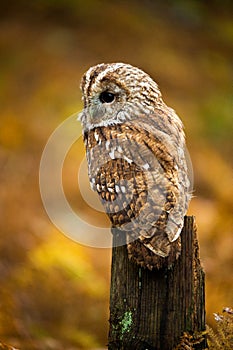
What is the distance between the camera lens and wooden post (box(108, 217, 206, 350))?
2.79m

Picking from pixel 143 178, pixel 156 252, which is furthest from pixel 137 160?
pixel 156 252

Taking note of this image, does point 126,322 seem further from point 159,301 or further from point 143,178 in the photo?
point 143,178

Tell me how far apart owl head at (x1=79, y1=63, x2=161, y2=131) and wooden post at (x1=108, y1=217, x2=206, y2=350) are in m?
0.91

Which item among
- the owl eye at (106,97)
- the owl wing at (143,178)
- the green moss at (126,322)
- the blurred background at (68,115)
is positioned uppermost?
the blurred background at (68,115)

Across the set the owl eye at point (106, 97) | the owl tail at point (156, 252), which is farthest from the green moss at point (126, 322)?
the owl eye at point (106, 97)

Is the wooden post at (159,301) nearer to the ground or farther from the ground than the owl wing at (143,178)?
nearer to the ground

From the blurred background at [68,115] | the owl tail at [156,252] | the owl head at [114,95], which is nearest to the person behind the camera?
the owl tail at [156,252]

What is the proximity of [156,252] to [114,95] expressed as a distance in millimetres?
1170

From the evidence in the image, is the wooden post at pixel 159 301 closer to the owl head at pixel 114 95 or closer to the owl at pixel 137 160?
the owl at pixel 137 160

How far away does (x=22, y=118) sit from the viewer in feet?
28.4

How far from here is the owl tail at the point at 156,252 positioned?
9.01ft

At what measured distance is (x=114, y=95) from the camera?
3.60 m

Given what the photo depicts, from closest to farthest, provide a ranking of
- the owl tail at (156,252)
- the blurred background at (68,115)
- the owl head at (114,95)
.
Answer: the owl tail at (156,252)
the owl head at (114,95)
the blurred background at (68,115)

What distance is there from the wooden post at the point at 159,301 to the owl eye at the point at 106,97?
1.02 meters
